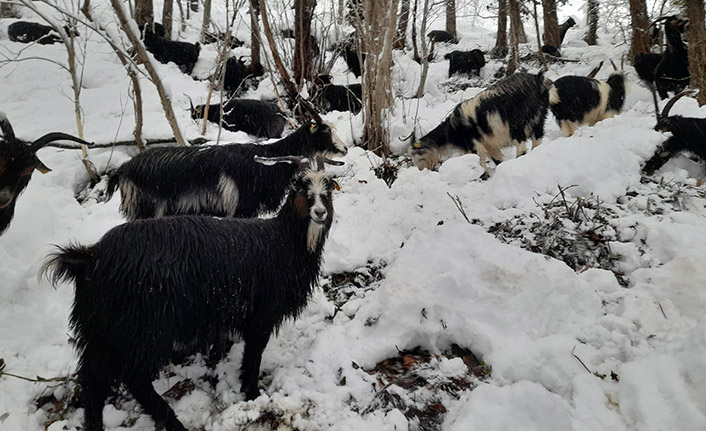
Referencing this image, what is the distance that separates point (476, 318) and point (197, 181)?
331 centimetres

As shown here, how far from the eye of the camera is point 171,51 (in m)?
14.1

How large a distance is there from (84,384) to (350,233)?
9.49ft

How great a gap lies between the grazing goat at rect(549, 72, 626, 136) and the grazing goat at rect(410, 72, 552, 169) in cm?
37

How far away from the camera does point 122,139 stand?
659 cm

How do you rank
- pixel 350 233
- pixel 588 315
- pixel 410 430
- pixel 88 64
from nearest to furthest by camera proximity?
1. pixel 410 430
2. pixel 588 315
3. pixel 350 233
4. pixel 88 64

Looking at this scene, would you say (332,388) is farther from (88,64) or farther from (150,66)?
(88,64)

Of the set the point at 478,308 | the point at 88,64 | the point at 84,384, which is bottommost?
the point at 84,384

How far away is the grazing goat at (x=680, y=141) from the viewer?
4465 mm

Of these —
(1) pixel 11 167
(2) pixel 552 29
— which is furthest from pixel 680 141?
(2) pixel 552 29

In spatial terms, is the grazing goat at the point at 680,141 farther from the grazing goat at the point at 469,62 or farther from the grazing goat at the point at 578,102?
the grazing goat at the point at 469,62

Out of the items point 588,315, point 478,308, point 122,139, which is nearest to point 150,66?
point 122,139

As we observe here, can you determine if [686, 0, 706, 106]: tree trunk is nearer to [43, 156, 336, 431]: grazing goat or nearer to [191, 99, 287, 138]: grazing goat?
[43, 156, 336, 431]: grazing goat

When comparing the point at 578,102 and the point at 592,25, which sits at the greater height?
the point at 592,25

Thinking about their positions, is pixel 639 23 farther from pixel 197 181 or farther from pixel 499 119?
pixel 197 181
